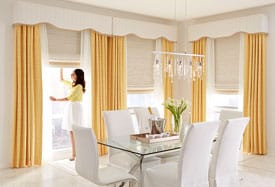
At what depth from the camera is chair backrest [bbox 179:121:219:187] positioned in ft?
9.92

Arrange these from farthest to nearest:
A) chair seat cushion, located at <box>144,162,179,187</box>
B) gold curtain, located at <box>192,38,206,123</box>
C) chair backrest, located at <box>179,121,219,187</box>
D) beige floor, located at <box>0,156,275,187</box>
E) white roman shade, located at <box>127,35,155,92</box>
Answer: gold curtain, located at <box>192,38,206,123</box>, white roman shade, located at <box>127,35,155,92</box>, beige floor, located at <box>0,156,275,187</box>, chair seat cushion, located at <box>144,162,179,187</box>, chair backrest, located at <box>179,121,219,187</box>

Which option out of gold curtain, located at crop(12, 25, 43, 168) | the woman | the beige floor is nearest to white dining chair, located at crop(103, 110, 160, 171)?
the beige floor

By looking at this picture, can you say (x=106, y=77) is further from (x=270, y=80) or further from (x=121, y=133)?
(x=270, y=80)

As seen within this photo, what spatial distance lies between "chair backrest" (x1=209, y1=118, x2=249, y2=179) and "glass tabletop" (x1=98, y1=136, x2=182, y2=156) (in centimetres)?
42

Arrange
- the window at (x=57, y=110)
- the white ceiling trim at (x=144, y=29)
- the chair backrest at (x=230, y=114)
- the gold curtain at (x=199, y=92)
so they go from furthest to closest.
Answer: the gold curtain at (x=199, y=92) < the white ceiling trim at (x=144, y=29) < the window at (x=57, y=110) < the chair backrest at (x=230, y=114)

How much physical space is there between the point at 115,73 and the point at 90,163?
306 centimetres

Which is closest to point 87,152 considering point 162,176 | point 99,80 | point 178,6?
point 162,176

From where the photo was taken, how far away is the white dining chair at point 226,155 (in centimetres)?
331

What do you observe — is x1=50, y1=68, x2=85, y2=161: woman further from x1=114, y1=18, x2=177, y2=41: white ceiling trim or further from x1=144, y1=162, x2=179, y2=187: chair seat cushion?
x1=144, y1=162, x2=179, y2=187: chair seat cushion

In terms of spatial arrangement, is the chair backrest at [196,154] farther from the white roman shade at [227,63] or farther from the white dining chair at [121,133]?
the white roman shade at [227,63]

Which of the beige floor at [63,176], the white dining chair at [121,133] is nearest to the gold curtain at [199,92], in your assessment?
the beige floor at [63,176]

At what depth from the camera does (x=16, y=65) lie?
4.80 meters

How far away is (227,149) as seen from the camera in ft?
11.2

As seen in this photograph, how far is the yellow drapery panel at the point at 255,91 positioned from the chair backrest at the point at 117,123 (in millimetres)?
2536
